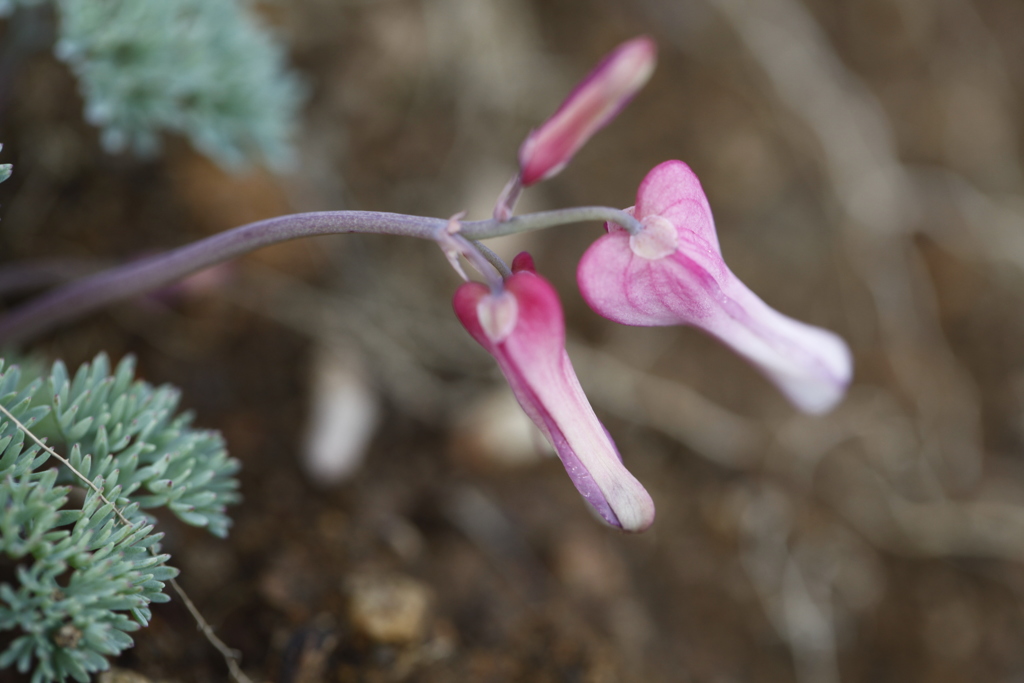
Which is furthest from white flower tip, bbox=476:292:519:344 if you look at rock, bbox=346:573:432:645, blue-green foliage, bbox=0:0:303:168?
blue-green foliage, bbox=0:0:303:168

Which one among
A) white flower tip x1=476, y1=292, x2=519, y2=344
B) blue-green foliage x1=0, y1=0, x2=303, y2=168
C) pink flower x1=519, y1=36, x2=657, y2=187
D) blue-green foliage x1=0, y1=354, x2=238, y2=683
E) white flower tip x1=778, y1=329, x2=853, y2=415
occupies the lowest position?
blue-green foliage x1=0, y1=354, x2=238, y2=683

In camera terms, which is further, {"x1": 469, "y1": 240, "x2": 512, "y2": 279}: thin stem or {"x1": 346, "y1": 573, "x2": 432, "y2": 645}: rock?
{"x1": 346, "y1": 573, "x2": 432, "y2": 645}: rock

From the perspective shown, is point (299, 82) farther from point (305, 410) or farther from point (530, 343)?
point (530, 343)

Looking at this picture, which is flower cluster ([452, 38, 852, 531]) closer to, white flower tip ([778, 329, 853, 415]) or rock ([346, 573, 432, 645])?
white flower tip ([778, 329, 853, 415])

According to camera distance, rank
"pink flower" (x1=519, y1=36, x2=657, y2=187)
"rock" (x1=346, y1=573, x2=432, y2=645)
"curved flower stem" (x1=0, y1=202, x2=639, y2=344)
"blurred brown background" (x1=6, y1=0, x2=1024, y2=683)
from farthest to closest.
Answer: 1. "blurred brown background" (x1=6, y1=0, x2=1024, y2=683)
2. "rock" (x1=346, y1=573, x2=432, y2=645)
3. "curved flower stem" (x1=0, y1=202, x2=639, y2=344)
4. "pink flower" (x1=519, y1=36, x2=657, y2=187)

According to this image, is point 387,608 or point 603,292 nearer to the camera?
point 603,292

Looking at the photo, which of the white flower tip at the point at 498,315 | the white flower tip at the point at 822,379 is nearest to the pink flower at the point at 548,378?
the white flower tip at the point at 498,315

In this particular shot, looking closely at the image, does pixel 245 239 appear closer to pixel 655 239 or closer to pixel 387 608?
pixel 655 239

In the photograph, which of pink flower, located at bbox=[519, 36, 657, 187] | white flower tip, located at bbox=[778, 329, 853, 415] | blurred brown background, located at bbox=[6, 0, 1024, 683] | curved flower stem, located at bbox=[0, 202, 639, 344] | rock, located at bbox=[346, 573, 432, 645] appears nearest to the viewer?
pink flower, located at bbox=[519, 36, 657, 187]

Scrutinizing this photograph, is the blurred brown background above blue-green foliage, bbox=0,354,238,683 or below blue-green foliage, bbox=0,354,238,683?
above

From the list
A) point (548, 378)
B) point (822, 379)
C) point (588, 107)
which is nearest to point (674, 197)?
point (588, 107)
